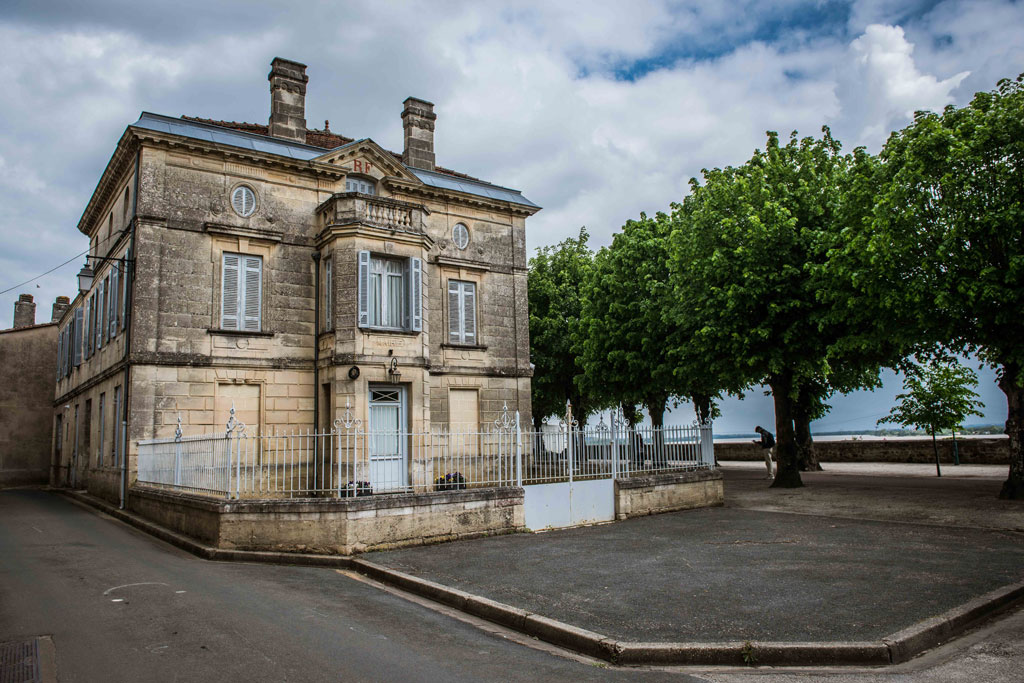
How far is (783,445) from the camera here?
67.6ft

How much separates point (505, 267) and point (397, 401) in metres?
6.38

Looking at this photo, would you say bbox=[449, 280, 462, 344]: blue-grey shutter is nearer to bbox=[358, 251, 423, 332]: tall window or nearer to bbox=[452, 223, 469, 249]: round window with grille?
bbox=[452, 223, 469, 249]: round window with grille

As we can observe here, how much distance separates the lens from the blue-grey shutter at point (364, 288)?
1698cm

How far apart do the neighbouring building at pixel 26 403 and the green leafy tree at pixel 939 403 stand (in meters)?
33.4

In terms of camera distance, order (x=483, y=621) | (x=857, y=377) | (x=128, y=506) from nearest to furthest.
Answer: (x=483, y=621) → (x=128, y=506) → (x=857, y=377)

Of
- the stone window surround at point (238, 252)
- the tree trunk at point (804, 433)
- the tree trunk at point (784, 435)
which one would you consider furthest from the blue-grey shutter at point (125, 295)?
the tree trunk at point (804, 433)

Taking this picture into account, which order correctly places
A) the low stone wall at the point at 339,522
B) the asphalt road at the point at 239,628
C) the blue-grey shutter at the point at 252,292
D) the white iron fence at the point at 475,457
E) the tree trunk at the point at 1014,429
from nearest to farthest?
1. the asphalt road at the point at 239,628
2. the low stone wall at the point at 339,522
3. the white iron fence at the point at 475,457
4. the tree trunk at the point at 1014,429
5. the blue-grey shutter at the point at 252,292

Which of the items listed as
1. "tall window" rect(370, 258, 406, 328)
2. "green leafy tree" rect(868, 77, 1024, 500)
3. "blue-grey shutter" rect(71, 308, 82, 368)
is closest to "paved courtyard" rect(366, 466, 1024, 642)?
"green leafy tree" rect(868, 77, 1024, 500)

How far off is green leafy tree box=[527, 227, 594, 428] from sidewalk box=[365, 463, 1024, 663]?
16.7m

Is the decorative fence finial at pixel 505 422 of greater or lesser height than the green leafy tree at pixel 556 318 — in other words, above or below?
below

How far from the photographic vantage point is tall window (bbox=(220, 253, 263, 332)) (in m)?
17.2

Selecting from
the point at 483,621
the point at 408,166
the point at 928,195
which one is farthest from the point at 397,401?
the point at 928,195

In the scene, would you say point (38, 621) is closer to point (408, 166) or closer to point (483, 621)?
point (483, 621)

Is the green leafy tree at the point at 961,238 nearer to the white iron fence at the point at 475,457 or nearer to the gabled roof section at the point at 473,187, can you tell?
the white iron fence at the point at 475,457
